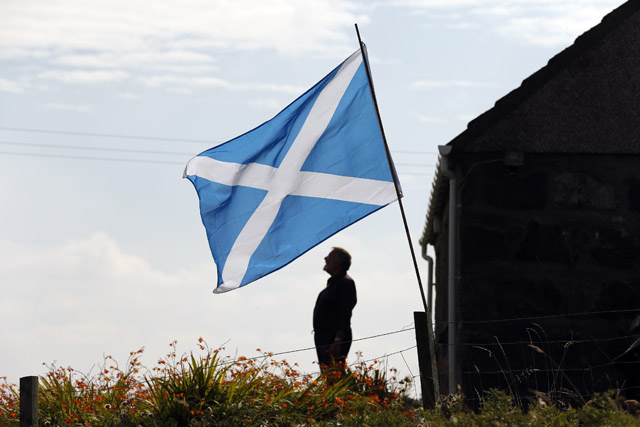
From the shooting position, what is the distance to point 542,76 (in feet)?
35.0

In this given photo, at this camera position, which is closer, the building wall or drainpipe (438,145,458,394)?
the building wall

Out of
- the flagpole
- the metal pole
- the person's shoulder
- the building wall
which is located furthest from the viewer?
the building wall

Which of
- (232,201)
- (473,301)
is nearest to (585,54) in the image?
(473,301)

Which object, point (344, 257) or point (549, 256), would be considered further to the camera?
point (549, 256)

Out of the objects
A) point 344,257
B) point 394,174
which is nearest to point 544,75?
point 344,257

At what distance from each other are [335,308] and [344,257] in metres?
0.49

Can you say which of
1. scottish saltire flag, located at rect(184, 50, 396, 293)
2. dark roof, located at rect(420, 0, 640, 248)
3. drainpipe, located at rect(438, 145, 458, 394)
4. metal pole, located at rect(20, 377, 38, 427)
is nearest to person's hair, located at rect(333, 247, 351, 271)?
drainpipe, located at rect(438, 145, 458, 394)

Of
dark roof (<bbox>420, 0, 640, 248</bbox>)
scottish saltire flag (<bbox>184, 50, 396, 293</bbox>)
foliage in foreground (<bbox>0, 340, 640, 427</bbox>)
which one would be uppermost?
dark roof (<bbox>420, 0, 640, 248</bbox>)

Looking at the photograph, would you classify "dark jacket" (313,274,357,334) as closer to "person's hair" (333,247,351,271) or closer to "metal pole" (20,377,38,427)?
"person's hair" (333,247,351,271)

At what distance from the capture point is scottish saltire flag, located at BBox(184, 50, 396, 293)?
7.15 metres

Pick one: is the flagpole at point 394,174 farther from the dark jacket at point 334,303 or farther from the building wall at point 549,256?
the building wall at point 549,256

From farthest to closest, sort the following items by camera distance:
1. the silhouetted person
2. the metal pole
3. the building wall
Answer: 1. the building wall
2. the silhouetted person
3. the metal pole

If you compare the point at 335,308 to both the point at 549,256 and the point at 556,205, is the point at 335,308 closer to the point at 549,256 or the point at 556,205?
the point at 549,256

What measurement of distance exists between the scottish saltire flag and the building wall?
3.54 meters
